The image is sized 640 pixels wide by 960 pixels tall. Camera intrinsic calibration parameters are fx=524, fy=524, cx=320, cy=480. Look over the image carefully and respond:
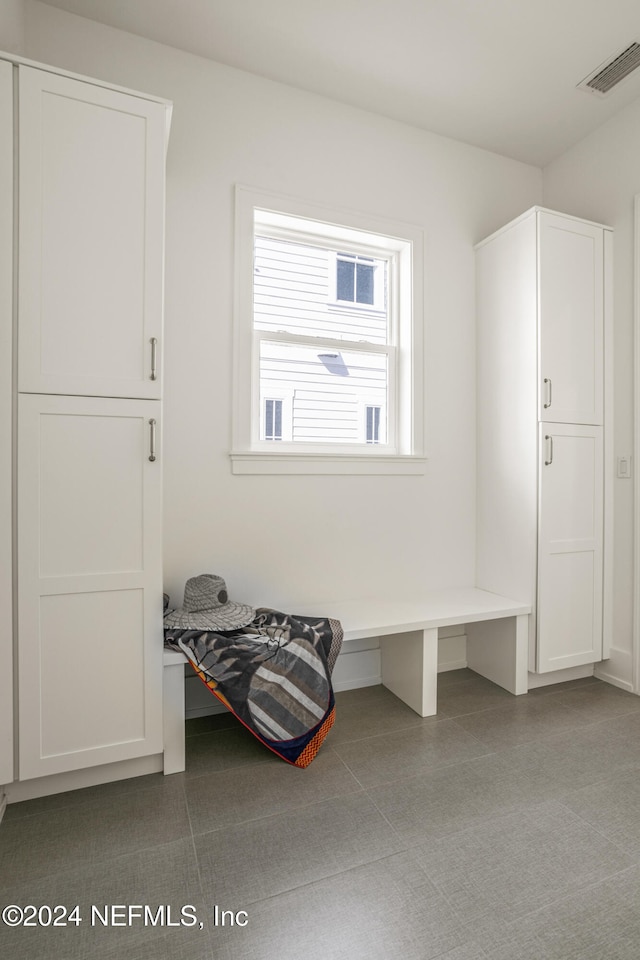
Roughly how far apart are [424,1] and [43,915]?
325cm

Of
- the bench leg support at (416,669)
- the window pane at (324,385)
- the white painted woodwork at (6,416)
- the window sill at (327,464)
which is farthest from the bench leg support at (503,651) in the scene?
the white painted woodwork at (6,416)

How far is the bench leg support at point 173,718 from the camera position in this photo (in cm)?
188

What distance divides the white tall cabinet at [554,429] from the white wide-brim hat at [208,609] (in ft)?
4.75

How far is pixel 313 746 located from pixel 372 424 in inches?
62.8

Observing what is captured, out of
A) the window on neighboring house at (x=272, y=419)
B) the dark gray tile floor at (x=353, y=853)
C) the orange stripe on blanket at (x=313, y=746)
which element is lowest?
the dark gray tile floor at (x=353, y=853)

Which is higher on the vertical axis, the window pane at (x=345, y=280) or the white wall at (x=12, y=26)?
the white wall at (x=12, y=26)

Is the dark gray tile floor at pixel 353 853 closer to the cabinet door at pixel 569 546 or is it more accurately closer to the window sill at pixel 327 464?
the cabinet door at pixel 569 546

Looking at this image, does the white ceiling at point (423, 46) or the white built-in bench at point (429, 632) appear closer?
the white ceiling at point (423, 46)

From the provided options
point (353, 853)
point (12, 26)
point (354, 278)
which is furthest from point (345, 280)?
point (353, 853)

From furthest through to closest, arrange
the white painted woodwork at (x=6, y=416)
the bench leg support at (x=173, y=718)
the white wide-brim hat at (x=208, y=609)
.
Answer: the white wide-brim hat at (x=208, y=609) < the bench leg support at (x=173, y=718) < the white painted woodwork at (x=6, y=416)

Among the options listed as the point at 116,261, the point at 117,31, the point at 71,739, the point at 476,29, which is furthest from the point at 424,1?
the point at 71,739

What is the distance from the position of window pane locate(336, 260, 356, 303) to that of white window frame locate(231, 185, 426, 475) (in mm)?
84

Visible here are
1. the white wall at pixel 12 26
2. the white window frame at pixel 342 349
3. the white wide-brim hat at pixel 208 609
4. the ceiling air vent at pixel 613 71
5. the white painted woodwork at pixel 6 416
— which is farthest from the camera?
the white window frame at pixel 342 349

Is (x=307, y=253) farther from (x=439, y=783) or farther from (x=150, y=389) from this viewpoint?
(x=439, y=783)
